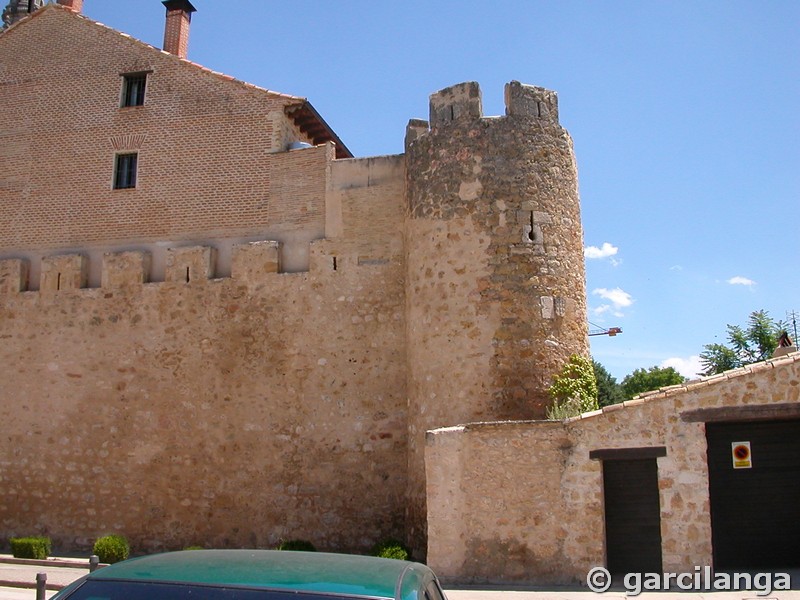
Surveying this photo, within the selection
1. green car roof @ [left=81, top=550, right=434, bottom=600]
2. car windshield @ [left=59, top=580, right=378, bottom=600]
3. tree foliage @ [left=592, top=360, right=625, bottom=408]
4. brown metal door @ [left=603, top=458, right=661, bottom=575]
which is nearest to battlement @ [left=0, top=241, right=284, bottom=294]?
brown metal door @ [left=603, top=458, right=661, bottom=575]

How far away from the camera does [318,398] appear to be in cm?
1432

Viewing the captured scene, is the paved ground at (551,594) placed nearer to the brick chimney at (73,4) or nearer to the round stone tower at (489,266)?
the round stone tower at (489,266)

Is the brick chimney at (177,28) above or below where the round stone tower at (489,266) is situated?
above

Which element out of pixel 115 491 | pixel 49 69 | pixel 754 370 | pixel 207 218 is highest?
pixel 49 69

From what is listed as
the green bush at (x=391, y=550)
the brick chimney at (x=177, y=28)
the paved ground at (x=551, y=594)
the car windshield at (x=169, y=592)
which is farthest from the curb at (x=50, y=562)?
the brick chimney at (x=177, y=28)

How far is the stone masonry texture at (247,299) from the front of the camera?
41.7 ft

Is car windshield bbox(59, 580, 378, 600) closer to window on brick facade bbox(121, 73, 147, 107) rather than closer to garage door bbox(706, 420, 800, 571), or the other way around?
garage door bbox(706, 420, 800, 571)

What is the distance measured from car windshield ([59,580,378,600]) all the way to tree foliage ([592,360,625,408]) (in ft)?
102

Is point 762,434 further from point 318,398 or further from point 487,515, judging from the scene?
point 318,398

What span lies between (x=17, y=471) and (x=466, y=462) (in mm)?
10381

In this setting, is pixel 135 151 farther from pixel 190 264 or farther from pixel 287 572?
pixel 287 572

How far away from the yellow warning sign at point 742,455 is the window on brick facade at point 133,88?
14.3m

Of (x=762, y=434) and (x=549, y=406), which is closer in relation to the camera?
(x=762, y=434)

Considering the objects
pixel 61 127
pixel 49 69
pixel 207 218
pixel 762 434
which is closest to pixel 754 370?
pixel 762 434
